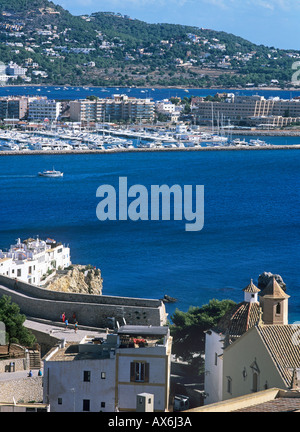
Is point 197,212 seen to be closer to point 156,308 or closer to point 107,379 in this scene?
point 156,308

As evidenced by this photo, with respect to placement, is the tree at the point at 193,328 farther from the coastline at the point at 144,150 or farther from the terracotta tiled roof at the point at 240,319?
the coastline at the point at 144,150

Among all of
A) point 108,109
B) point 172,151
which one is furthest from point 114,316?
point 108,109

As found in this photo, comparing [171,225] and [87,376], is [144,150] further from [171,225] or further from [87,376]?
[87,376]

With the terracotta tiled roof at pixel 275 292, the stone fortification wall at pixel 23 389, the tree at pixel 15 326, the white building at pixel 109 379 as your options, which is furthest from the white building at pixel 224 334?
the tree at pixel 15 326

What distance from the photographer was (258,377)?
7.11m

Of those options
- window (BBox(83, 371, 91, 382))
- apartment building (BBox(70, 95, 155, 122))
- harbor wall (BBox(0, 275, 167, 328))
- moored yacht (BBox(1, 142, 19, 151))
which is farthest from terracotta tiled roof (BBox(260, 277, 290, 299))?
apartment building (BBox(70, 95, 155, 122))

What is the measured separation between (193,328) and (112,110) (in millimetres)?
62215

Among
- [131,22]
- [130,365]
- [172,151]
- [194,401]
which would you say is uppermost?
[131,22]

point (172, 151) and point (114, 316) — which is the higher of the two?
point (172, 151)

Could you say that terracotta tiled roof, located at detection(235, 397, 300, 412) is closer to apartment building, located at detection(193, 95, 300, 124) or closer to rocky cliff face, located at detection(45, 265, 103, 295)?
rocky cliff face, located at detection(45, 265, 103, 295)

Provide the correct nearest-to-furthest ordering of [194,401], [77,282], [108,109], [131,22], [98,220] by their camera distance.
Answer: [194,401], [77,282], [98,220], [108,109], [131,22]

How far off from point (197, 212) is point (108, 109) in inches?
1616

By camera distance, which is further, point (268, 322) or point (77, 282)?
point (77, 282)

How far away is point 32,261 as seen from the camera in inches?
592
